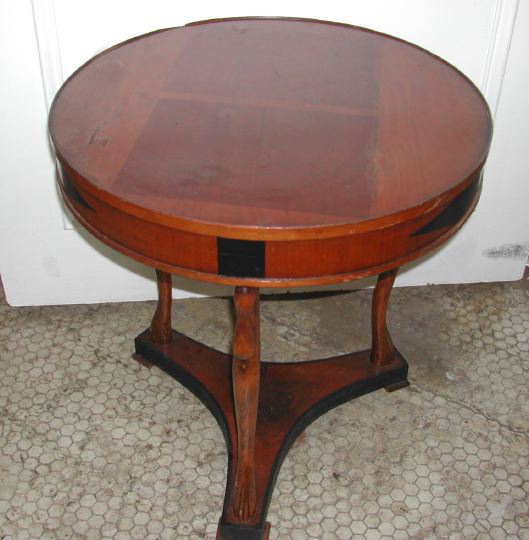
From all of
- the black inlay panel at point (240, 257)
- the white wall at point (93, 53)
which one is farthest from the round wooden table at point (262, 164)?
the white wall at point (93, 53)

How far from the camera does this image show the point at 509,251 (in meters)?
1.61

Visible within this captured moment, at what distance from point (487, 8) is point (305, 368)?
26.7 inches

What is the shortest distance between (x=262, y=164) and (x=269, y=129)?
0.09 meters

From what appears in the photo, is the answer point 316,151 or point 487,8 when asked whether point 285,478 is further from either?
point 487,8

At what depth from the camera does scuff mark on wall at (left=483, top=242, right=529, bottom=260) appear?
161 cm

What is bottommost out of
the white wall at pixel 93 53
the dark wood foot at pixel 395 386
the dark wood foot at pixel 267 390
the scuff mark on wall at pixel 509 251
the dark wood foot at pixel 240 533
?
the dark wood foot at pixel 240 533

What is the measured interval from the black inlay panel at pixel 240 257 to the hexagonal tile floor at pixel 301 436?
1.70 feet

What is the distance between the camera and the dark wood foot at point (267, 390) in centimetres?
120

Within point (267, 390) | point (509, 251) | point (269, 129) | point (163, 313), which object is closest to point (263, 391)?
point (267, 390)

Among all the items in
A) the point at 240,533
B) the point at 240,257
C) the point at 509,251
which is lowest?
the point at 240,533

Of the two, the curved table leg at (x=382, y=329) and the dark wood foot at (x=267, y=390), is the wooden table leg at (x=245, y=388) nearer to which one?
the dark wood foot at (x=267, y=390)

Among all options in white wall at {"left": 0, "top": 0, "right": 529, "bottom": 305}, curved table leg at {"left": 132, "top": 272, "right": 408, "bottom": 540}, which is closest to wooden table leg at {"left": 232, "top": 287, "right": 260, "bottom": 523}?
curved table leg at {"left": 132, "top": 272, "right": 408, "bottom": 540}

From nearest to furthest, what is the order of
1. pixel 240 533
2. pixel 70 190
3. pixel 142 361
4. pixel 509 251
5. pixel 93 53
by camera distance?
pixel 70 190 → pixel 240 533 → pixel 93 53 → pixel 142 361 → pixel 509 251

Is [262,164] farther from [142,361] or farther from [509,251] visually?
[509,251]
